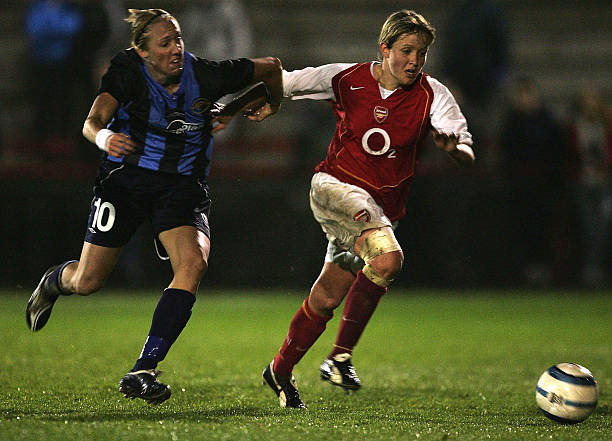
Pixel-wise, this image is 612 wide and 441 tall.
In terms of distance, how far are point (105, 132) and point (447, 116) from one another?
1809 millimetres

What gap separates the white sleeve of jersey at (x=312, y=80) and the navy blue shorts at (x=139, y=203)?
732mm

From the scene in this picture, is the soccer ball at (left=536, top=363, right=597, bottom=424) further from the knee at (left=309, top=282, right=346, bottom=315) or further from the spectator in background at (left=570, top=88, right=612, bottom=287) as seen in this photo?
the spectator in background at (left=570, top=88, right=612, bottom=287)

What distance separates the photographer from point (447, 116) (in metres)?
5.58

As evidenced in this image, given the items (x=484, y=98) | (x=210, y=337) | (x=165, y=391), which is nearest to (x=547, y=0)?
(x=484, y=98)

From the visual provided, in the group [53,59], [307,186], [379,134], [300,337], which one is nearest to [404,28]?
[379,134]

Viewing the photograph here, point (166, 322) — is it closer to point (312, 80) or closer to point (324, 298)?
point (324, 298)

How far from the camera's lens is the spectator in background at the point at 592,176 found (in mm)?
12188

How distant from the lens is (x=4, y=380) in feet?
19.9

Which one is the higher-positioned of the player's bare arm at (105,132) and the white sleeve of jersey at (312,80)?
the white sleeve of jersey at (312,80)

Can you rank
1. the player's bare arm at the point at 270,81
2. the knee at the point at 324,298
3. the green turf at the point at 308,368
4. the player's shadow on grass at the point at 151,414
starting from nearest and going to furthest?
the green turf at the point at 308,368 → the player's shadow on grass at the point at 151,414 → the knee at the point at 324,298 → the player's bare arm at the point at 270,81

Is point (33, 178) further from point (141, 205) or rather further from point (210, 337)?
point (141, 205)

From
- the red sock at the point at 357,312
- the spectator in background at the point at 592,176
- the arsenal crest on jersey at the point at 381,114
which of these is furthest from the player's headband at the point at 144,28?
the spectator in background at the point at 592,176

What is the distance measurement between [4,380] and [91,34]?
23.9 feet

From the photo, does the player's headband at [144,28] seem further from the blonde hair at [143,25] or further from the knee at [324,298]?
the knee at [324,298]
